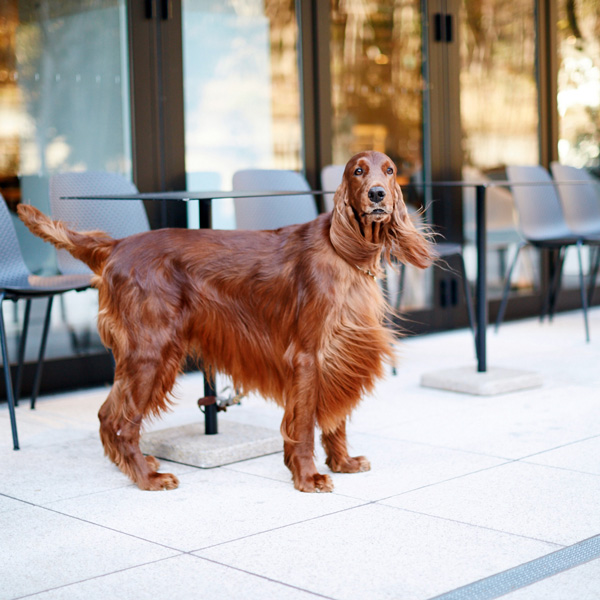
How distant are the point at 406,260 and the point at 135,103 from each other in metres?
2.33

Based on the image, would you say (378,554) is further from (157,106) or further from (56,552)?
(157,106)

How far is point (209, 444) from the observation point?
3150 mm

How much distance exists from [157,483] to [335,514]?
59cm

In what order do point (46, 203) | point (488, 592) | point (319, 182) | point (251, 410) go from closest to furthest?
point (488, 592)
point (251, 410)
point (46, 203)
point (319, 182)

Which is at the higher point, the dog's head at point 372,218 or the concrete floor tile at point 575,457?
the dog's head at point 372,218

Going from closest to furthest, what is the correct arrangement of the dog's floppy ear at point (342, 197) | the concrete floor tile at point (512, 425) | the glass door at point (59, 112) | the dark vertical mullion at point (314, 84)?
1. the dog's floppy ear at point (342, 197)
2. the concrete floor tile at point (512, 425)
3. the glass door at point (59, 112)
4. the dark vertical mullion at point (314, 84)

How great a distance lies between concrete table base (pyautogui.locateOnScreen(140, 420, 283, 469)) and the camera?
10.2ft

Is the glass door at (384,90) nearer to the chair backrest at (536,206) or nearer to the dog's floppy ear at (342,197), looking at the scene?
the chair backrest at (536,206)

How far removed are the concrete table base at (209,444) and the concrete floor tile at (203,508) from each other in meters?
0.16

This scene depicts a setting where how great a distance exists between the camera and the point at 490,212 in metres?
6.39

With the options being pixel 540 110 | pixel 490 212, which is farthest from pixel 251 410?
pixel 540 110

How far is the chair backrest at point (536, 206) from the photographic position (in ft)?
19.1

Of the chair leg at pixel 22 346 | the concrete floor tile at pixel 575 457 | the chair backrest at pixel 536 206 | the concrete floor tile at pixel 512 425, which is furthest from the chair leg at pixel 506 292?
the chair leg at pixel 22 346

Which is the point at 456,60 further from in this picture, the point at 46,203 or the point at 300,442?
the point at 300,442
